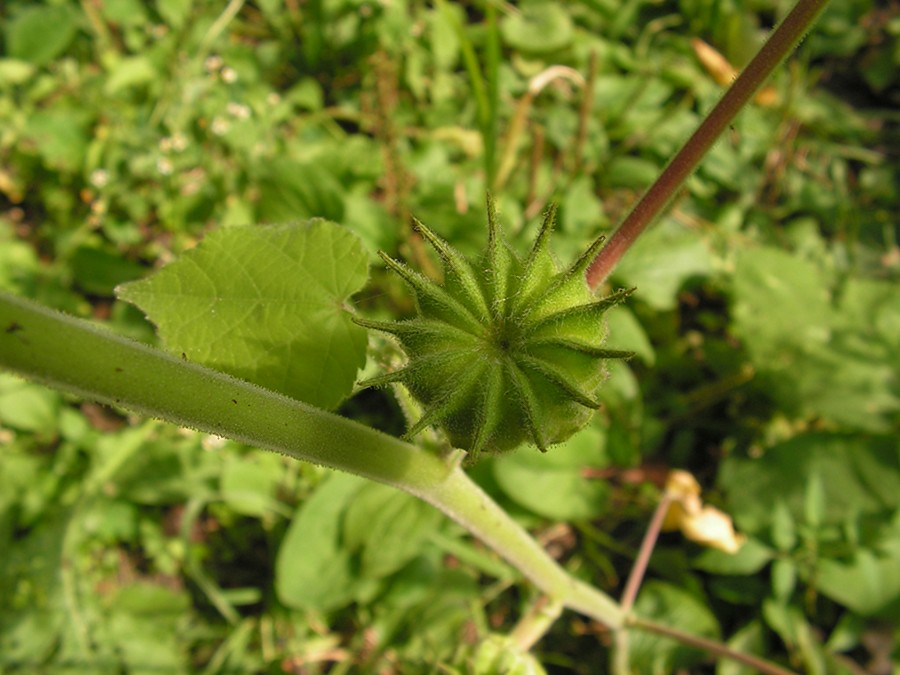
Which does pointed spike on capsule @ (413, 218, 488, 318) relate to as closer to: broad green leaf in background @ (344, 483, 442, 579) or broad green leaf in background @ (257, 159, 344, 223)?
broad green leaf in background @ (344, 483, 442, 579)

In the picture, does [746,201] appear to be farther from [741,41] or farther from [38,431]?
[38,431]

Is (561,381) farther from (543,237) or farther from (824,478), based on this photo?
(824,478)

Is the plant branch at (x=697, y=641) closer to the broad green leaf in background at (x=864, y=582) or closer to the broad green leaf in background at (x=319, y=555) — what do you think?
the broad green leaf in background at (x=864, y=582)

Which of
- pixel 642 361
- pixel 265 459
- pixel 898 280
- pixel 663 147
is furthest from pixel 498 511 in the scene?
pixel 898 280

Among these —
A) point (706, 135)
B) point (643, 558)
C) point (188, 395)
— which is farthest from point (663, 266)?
point (188, 395)

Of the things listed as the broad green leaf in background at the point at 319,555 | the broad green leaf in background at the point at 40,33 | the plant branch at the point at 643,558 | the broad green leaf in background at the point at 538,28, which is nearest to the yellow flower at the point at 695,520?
the plant branch at the point at 643,558

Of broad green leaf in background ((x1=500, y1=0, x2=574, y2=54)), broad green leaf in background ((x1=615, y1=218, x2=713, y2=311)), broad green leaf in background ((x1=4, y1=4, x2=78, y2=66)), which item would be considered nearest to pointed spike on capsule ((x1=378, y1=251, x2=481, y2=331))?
broad green leaf in background ((x1=615, y1=218, x2=713, y2=311))
